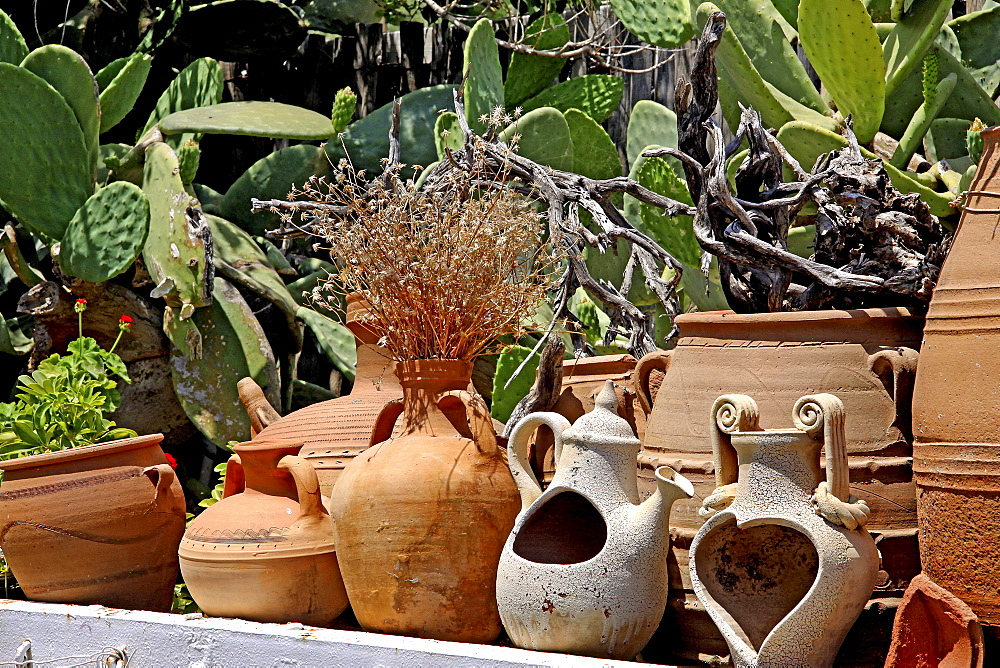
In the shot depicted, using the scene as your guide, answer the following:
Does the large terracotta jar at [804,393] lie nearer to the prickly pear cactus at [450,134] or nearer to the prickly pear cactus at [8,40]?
the prickly pear cactus at [450,134]

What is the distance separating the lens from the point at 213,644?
1745 mm

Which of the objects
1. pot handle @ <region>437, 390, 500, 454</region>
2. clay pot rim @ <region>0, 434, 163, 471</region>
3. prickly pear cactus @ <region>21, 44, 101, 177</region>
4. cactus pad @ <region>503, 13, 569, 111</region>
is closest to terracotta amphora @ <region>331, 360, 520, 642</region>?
pot handle @ <region>437, 390, 500, 454</region>

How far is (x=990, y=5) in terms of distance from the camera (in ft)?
8.70

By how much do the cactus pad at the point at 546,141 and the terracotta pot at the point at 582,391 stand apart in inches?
35.1

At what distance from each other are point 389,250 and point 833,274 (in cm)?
76

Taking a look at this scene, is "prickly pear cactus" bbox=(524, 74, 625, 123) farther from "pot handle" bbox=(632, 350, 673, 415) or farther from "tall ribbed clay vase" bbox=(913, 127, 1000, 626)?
"tall ribbed clay vase" bbox=(913, 127, 1000, 626)

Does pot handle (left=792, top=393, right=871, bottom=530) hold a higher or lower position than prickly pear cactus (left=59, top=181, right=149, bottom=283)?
higher

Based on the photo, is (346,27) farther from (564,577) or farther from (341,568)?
(564,577)

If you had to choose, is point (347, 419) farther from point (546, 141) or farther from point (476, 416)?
point (546, 141)

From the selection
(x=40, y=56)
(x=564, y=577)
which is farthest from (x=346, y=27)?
(x=564, y=577)

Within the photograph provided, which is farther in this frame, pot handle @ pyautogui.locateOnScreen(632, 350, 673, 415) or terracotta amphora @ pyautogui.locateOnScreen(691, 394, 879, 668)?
pot handle @ pyautogui.locateOnScreen(632, 350, 673, 415)

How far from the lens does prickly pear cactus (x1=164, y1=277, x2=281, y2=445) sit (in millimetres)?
3094

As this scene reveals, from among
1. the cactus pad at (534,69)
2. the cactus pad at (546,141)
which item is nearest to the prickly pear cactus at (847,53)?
the cactus pad at (546,141)

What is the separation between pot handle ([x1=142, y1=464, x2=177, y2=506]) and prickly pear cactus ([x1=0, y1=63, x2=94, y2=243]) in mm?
1377
